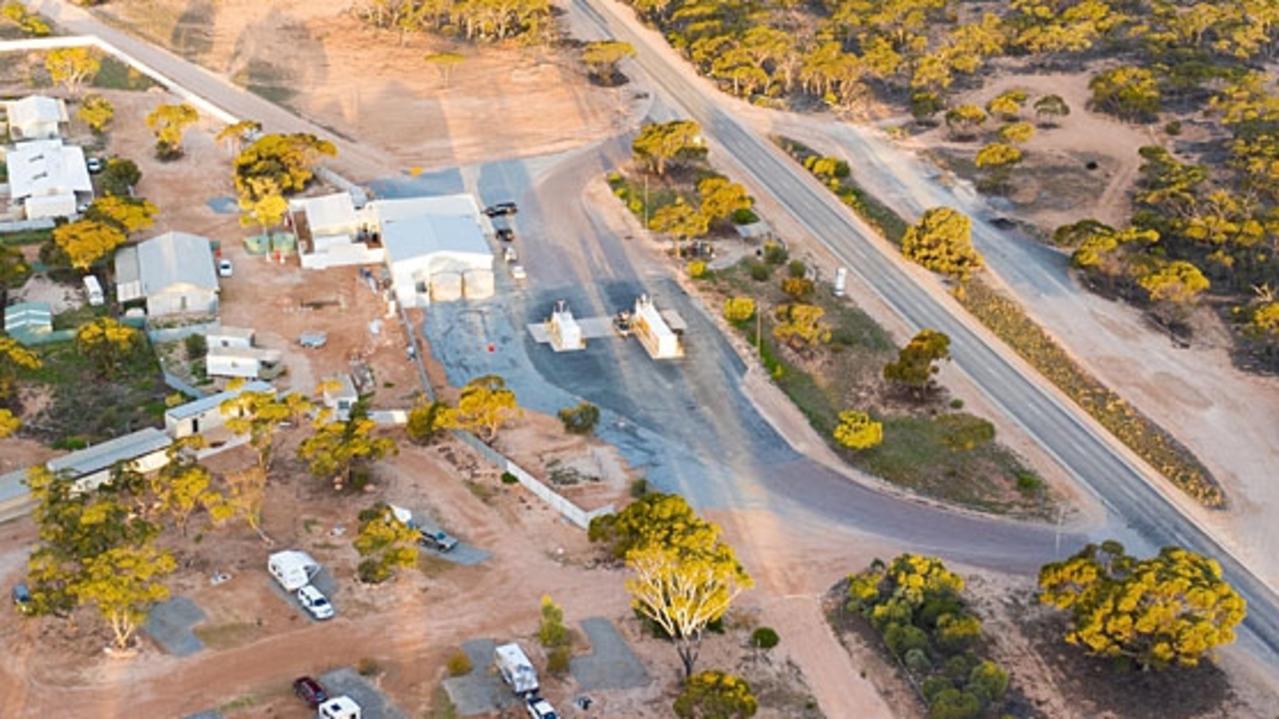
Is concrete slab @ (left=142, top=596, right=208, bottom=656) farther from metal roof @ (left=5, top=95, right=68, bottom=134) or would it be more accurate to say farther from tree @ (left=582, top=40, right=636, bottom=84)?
tree @ (left=582, top=40, right=636, bottom=84)

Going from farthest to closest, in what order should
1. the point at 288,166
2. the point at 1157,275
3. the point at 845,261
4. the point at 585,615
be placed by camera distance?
1. the point at 288,166
2. the point at 845,261
3. the point at 1157,275
4. the point at 585,615

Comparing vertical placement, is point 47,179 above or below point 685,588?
above

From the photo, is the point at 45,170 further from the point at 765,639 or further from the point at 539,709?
the point at 765,639

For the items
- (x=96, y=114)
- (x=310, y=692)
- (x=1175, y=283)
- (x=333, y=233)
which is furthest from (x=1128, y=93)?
(x=310, y=692)

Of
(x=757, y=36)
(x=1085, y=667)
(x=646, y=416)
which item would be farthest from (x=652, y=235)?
(x=1085, y=667)

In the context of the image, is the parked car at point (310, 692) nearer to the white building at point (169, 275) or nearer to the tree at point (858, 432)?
the tree at point (858, 432)

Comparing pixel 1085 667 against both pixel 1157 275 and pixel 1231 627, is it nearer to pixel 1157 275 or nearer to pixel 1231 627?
pixel 1231 627

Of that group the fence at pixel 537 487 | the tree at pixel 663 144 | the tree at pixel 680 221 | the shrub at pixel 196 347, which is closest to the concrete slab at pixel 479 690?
the fence at pixel 537 487
